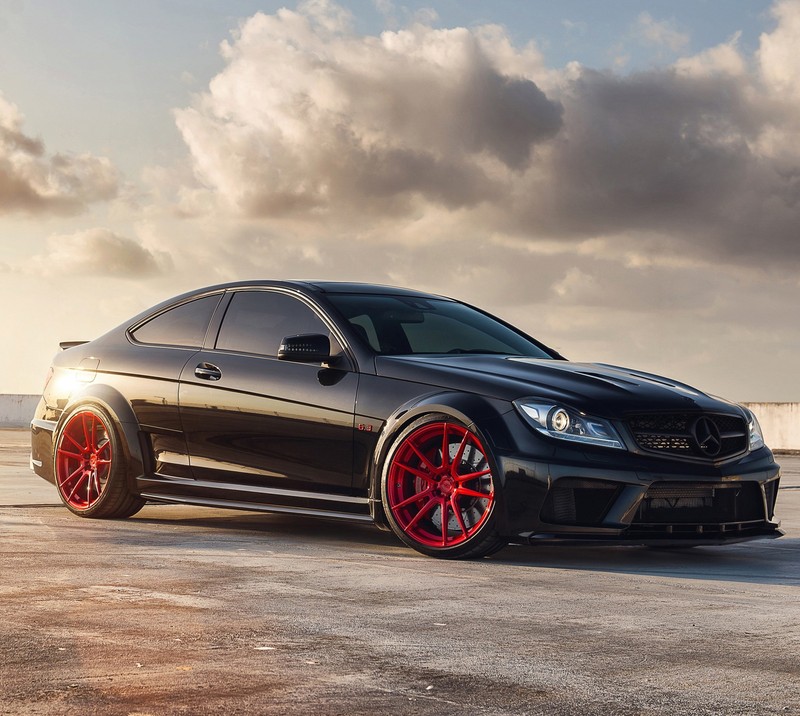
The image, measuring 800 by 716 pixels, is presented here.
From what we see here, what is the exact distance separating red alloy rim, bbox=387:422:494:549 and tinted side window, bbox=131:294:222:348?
1898 millimetres

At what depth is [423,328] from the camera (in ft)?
25.8

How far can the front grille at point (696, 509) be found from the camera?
652 centimetres

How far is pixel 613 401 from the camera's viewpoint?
6625mm

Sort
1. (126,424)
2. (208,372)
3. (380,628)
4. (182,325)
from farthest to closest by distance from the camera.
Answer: (182,325), (126,424), (208,372), (380,628)

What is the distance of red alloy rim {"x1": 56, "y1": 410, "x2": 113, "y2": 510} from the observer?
27.6 feet

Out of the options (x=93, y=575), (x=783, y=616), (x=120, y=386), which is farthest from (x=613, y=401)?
(x=120, y=386)

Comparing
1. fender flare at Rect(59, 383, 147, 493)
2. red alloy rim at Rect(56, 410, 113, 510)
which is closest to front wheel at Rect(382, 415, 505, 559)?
fender flare at Rect(59, 383, 147, 493)

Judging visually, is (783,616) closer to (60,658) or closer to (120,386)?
(60,658)

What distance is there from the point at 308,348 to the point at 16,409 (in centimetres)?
2625

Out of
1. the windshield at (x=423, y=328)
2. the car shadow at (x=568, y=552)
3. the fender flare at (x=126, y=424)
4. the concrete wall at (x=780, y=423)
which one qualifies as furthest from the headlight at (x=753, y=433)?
the concrete wall at (x=780, y=423)

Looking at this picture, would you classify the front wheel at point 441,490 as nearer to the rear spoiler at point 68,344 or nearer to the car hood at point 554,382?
the car hood at point 554,382

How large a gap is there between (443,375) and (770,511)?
1.97 m

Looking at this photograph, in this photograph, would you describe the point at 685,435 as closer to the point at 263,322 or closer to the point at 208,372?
the point at 263,322

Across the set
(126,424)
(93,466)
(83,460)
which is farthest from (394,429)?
(83,460)
